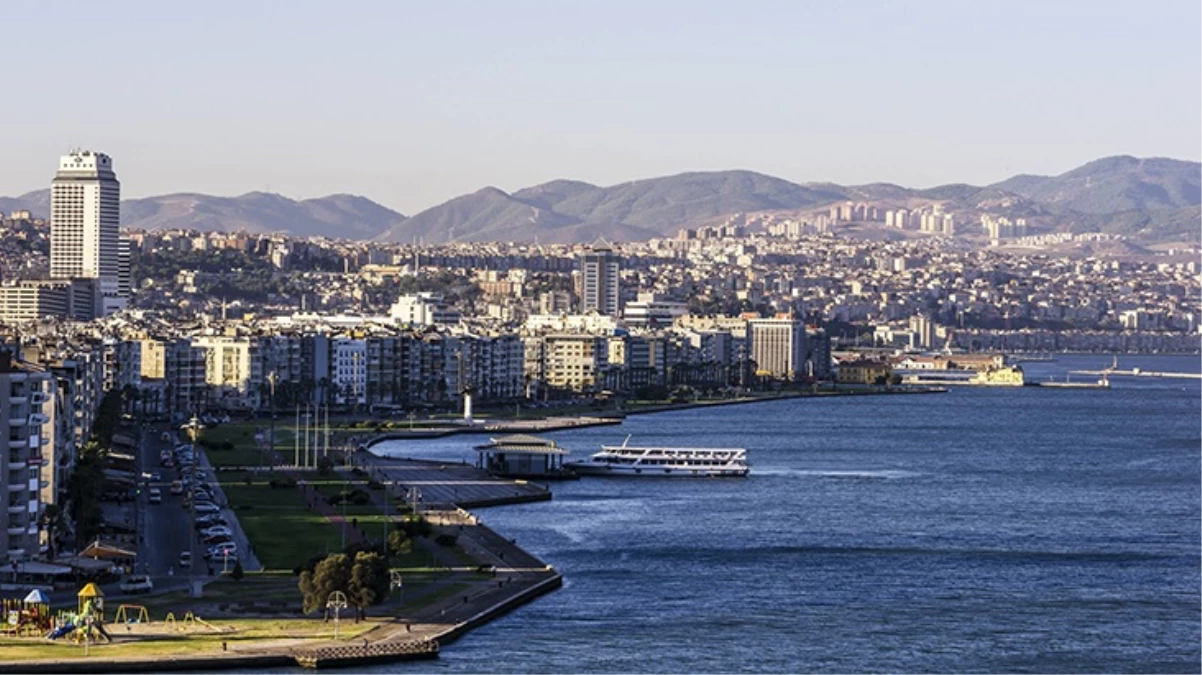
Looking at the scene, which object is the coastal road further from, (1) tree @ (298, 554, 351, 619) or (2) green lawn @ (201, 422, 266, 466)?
(2) green lawn @ (201, 422, 266, 466)

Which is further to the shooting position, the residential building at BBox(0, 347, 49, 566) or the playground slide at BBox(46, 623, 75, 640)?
the residential building at BBox(0, 347, 49, 566)

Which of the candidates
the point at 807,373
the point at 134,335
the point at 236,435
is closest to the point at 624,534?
the point at 236,435

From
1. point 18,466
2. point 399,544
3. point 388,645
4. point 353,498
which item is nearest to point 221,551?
point 399,544

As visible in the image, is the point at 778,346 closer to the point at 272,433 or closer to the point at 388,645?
the point at 272,433

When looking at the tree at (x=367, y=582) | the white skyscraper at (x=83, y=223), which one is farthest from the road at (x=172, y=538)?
the white skyscraper at (x=83, y=223)

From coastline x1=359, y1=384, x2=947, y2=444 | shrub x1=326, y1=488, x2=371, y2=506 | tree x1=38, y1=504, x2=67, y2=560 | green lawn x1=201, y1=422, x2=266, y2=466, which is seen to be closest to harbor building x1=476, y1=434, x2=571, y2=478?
green lawn x1=201, y1=422, x2=266, y2=466

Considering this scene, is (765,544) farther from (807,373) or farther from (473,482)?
(807,373)
